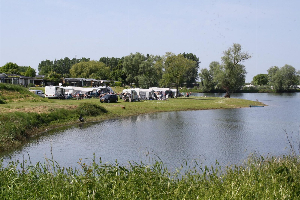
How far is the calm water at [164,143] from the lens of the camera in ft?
66.7

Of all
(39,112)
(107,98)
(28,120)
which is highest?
(107,98)

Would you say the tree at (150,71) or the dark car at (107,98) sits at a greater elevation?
the tree at (150,71)

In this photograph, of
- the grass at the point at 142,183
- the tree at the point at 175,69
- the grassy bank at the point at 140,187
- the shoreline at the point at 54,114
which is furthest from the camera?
the tree at the point at 175,69

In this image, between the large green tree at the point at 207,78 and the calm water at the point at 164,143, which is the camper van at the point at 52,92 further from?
the large green tree at the point at 207,78

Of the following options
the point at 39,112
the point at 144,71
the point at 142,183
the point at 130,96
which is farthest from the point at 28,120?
the point at 144,71

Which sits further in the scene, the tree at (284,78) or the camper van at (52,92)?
the tree at (284,78)

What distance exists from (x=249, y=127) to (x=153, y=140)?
1337cm

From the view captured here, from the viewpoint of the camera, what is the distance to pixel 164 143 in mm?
25562

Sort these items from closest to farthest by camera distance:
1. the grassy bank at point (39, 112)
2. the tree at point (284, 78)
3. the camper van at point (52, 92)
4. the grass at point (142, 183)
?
the grass at point (142, 183)
the grassy bank at point (39, 112)
the camper van at point (52, 92)
the tree at point (284, 78)

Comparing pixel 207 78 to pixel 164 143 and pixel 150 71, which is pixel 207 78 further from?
pixel 164 143

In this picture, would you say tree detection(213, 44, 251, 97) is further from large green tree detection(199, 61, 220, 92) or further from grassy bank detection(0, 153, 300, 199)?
grassy bank detection(0, 153, 300, 199)

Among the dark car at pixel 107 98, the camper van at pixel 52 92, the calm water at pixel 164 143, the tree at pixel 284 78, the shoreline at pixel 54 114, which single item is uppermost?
the tree at pixel 284 78

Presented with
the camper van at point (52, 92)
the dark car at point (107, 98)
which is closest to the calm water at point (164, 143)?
the dark car at point (107, 98)

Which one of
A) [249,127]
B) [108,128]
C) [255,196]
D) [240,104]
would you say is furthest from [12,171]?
[240,104]
